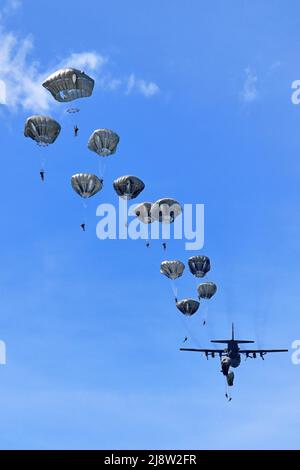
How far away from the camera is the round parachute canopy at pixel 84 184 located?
85.2m

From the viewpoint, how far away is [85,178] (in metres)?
85.2

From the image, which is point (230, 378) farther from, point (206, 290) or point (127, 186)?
point (127, 186)

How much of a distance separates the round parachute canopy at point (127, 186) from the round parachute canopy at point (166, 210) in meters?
5.31

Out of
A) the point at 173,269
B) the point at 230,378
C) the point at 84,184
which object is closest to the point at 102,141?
the point at 84,184

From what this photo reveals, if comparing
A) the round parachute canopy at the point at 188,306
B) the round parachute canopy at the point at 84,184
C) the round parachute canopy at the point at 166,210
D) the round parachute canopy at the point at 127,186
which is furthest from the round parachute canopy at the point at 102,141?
the round parachute canopy at the point at 188,306

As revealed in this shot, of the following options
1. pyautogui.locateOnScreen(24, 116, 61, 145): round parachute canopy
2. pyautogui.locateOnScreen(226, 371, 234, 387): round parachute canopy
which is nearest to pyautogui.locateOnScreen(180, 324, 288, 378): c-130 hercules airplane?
pyautogui.locateOnScreen(226, 371, 234, 387): round parachute canopy

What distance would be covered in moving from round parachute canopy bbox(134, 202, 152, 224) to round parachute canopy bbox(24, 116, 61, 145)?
1867cm

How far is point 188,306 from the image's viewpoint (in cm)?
10262

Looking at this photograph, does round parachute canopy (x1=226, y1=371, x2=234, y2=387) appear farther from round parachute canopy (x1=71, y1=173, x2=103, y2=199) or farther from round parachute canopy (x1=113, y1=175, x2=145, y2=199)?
round parachute canopy (x1=71, y1=173, x2=103, y2=199)

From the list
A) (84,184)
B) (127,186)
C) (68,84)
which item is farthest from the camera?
(127,186)

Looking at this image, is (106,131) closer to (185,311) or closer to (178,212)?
(178,212)

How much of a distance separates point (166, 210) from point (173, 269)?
1069 centimetres

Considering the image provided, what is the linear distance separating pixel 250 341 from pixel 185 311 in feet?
92.6
